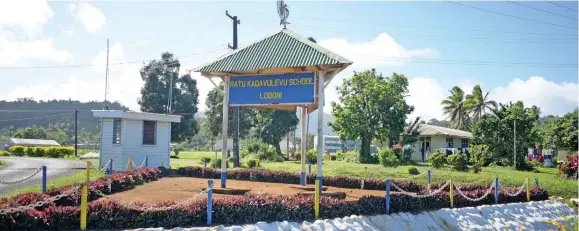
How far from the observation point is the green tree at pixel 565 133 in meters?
36.8

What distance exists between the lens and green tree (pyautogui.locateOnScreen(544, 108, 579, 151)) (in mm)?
36781

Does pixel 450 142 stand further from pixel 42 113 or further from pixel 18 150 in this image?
pixel 42 113

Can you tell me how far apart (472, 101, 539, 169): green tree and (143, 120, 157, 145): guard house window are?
2178 centimetres

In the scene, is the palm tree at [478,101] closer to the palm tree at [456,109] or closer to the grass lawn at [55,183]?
the palm tree at [456,109]

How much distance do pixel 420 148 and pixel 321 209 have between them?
35111 millimetres

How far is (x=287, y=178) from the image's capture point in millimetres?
17094

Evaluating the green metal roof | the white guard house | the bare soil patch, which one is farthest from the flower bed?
the green metal roof

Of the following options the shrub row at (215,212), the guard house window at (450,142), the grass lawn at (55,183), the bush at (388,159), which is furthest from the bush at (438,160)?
the guard house window at (450,142)

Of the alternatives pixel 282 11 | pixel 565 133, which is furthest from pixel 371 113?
pixel 282 11

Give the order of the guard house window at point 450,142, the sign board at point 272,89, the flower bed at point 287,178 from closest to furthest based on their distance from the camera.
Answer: the sign board at point 272,89, the flower bed at point 287,178, the guard house window at point 450,142

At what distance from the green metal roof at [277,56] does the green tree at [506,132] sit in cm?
2130

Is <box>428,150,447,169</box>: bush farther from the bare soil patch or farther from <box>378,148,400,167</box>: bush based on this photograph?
the bare soil patch

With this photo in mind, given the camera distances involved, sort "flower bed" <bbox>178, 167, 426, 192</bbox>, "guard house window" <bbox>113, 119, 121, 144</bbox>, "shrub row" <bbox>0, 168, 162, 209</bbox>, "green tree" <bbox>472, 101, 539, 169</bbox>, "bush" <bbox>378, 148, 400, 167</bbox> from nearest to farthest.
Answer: "shrub row" <bbox>0, 168, 162, 209</bbox> < "flower bed" <bbox>178, 167, 426, 192</bbox> < "guard house window" <bbox>113, 119, 121, 144</bbox> < "bush" <bbox>378, 148, 400, 167</bbox> < "green tree" <bbox>472, 101, 539, 169</bbox>

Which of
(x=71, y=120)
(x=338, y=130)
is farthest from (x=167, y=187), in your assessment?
(x=71, y=120)
